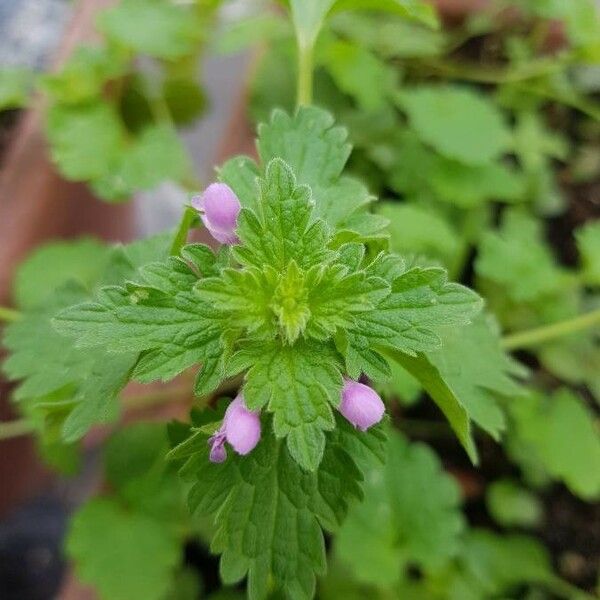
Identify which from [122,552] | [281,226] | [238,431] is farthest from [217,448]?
[122,552]

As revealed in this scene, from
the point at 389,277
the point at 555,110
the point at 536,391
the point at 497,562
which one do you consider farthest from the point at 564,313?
the point at 389,277

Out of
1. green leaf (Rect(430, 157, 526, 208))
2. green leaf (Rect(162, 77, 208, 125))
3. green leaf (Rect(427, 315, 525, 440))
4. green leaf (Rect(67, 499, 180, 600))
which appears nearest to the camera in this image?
green leaf (Rect(427, 315, 525, 440))

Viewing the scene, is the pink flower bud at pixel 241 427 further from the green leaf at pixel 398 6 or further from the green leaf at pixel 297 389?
the green leaf at pixel 398 6

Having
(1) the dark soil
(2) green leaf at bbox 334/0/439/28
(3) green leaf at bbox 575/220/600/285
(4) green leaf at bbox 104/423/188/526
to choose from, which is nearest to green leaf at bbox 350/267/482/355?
(2) green leaf at bbox 334/0/439/28

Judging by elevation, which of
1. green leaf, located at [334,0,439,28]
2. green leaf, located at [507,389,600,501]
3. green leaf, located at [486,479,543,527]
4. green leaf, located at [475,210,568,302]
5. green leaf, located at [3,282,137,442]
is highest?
green leaf, located at [334,0,439,28]

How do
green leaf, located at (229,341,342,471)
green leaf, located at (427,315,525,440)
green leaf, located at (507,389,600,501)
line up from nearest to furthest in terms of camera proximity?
green leaf, located at (229,341,342,471)
green leaf, located at (427,315,525,440)
green leaf, located at (507,389,600,501)

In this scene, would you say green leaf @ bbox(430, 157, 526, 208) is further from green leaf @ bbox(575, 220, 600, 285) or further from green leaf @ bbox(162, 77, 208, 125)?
green leaf @ bbox(162, 77, 208, 125)
